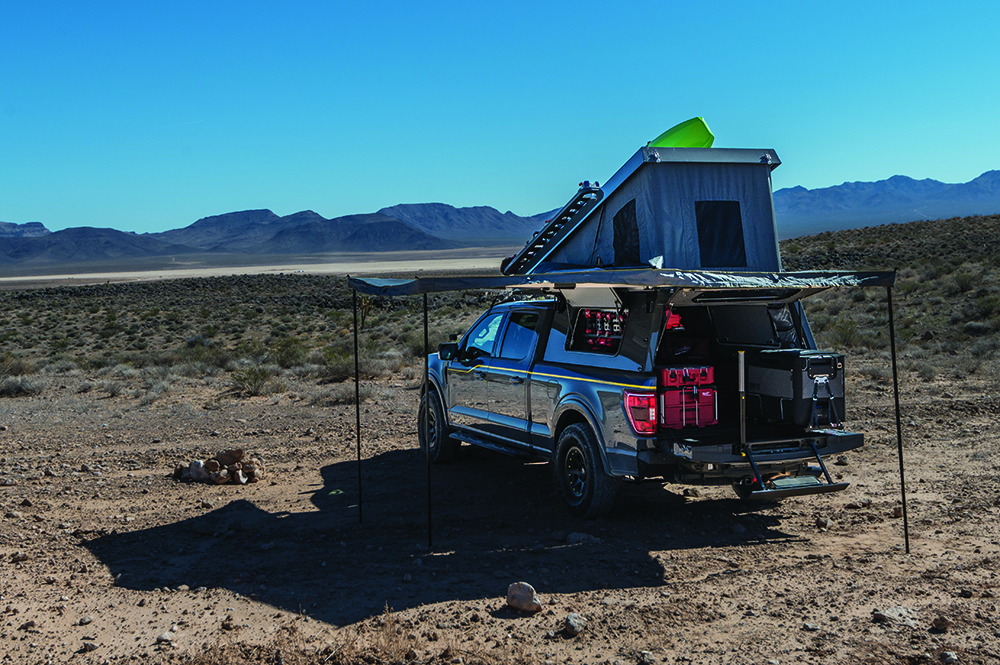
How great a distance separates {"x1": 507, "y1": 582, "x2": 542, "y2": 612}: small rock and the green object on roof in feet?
18.8

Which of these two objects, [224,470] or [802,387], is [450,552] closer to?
[802,387]

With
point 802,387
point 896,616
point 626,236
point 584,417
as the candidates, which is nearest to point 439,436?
point 584,417

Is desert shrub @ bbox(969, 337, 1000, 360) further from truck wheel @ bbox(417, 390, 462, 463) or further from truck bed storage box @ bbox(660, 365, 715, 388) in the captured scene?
truck bed storage box @ bbox(660, 365, 715, 388)

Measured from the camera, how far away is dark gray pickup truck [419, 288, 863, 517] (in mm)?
7004

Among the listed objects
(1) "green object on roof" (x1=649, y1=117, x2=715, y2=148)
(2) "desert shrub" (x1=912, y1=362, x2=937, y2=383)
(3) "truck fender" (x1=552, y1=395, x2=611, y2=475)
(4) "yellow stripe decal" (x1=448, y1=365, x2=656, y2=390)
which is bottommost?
(2) "desert shrub" (x1=912, y1=362, x2=937, y2=383)

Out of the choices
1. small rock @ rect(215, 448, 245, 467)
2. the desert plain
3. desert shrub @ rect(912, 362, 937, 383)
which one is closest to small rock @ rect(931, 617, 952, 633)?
the desert plain

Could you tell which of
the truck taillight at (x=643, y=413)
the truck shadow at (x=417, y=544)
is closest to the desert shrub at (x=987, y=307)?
the truck shadow at (x=417, y=544)

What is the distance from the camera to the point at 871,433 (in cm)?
1134

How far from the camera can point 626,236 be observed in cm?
934

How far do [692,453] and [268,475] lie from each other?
5216mm

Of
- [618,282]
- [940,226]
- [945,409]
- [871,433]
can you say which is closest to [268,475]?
[618,282]

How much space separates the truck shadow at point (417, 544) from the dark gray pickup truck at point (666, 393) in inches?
20.6

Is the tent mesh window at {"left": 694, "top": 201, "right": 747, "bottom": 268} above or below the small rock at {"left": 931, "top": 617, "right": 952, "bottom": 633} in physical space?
above

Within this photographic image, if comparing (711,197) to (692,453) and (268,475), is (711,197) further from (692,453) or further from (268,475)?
(268,475)
